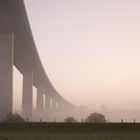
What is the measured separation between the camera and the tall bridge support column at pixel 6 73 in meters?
50.6

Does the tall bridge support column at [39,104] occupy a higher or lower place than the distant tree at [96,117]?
higher

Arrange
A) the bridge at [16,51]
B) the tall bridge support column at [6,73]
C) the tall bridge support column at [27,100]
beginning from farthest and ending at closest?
the tall bridge support column at [27,100] → the tall bridge support column at [6,73] → the bridge at [16,51]

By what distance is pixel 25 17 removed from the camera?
152 feet

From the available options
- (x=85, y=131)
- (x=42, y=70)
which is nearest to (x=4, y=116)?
(x=85, y=131)

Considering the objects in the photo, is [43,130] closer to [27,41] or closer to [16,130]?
[16,130]

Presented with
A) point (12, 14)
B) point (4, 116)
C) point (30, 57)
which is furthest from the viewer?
point (30, 57)

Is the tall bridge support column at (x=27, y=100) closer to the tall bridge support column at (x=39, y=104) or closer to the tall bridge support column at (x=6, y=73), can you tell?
the tall bridge support column at (x=39, y=104)

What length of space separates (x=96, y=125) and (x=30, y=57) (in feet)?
132

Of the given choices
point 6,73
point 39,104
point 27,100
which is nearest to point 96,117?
point 6,73

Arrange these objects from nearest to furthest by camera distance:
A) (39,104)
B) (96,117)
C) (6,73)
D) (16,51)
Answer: (6,73) → (96,117) → (16,51) → (39,104)

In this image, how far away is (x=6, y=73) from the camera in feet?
167

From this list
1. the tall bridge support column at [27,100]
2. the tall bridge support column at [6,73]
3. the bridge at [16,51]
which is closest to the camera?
the bridge at [16,51]

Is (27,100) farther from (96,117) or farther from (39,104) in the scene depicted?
(39,104)

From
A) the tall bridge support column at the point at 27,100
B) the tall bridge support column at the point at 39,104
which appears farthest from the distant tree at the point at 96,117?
the tall bridge support column at the point at 39,104
